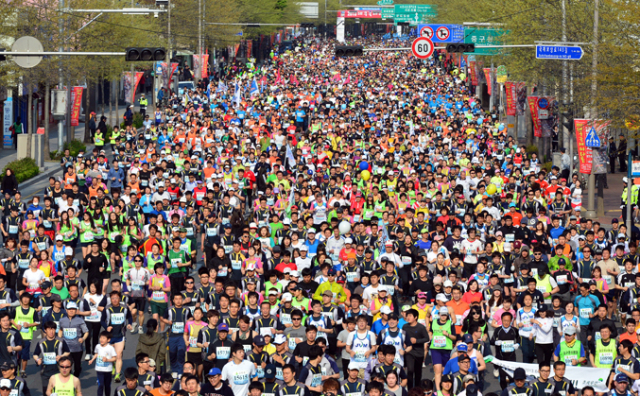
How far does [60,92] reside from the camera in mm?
37500

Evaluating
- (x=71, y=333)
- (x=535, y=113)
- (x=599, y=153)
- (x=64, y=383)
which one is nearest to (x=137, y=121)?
(x=535, y=113)

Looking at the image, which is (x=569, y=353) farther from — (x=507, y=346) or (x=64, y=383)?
(x=64, y=383)

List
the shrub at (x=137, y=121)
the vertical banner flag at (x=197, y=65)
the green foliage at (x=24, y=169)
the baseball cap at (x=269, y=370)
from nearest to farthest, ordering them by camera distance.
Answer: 1. the baseball cap at (x=269, y=370)
2. the green foliage at (x=24, y=169)
3. the shrub at (x=137, y=121)
4. the vertical banner flag at (x=197, y=65)

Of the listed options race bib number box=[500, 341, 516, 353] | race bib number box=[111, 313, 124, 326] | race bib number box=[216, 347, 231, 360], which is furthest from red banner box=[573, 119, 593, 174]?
race bib number box=[216, 347, 231, 360]

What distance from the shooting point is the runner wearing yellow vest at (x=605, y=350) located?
14.0 metres

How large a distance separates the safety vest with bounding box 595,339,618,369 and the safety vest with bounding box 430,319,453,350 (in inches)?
74.5

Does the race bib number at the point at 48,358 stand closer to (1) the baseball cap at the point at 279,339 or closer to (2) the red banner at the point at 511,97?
(1) the baseball cap at the point at 279,339

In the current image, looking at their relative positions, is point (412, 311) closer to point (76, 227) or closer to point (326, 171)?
point (76, 227)

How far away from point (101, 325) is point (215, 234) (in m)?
5.75

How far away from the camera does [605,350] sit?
46.2 feet

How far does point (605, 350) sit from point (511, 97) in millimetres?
32820

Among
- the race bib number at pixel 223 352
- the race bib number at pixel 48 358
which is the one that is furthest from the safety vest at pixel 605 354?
the race bib number at pixel 48 358

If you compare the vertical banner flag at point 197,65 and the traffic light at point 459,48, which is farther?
the vertical banner flag at point 197,65

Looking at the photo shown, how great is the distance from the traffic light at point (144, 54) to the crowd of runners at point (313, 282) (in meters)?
2.81
